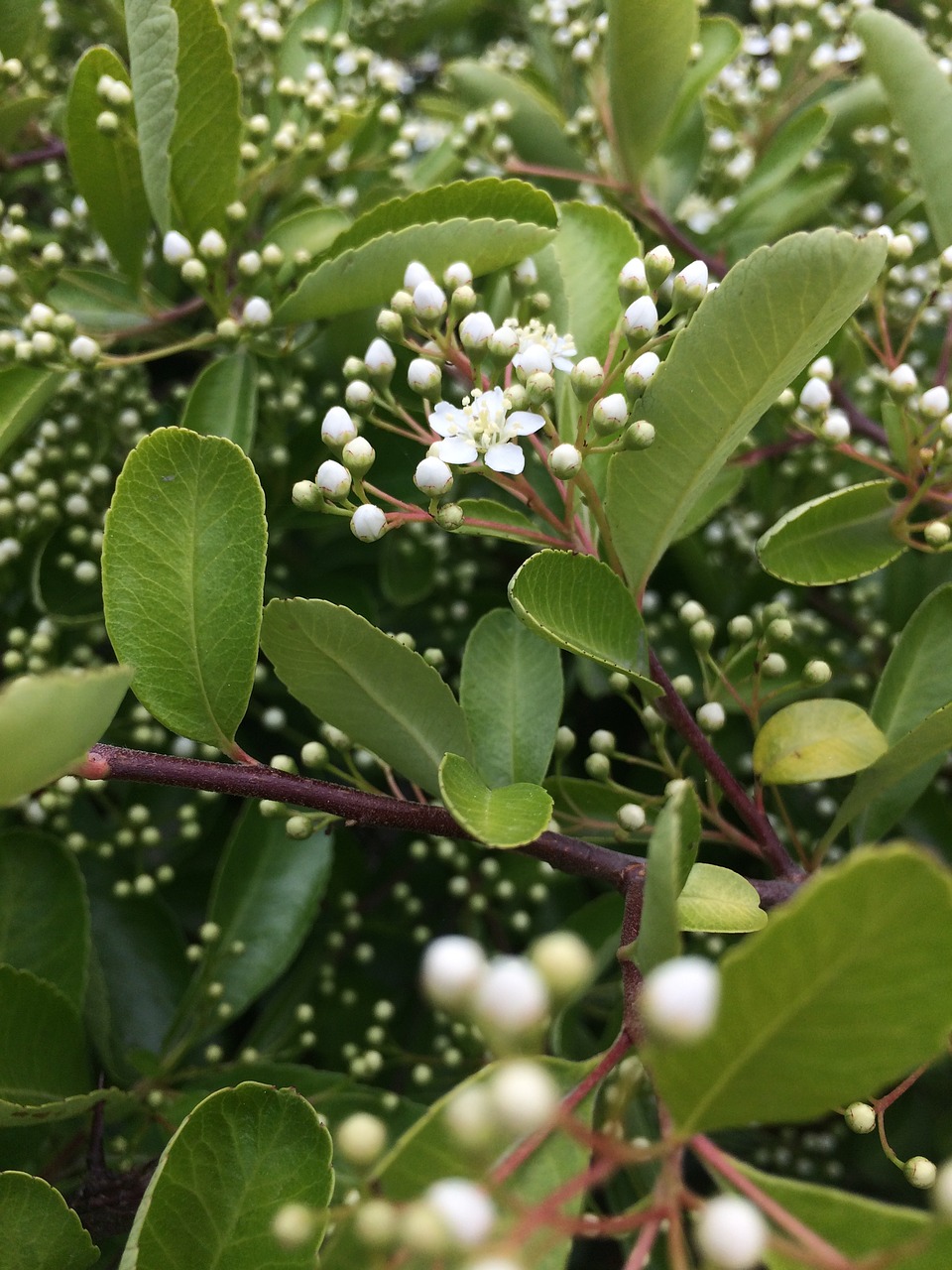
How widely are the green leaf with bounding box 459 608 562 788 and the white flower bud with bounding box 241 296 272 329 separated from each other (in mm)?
565

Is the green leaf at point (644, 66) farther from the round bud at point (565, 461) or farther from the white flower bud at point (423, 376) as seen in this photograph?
the round bud at point (565, 461)

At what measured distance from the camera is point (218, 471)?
3.38ft

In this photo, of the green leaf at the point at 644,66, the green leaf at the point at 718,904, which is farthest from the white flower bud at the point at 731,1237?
the green leaf at the point at 644,66

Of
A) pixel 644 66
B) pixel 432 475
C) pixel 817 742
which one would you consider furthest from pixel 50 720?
pixel 644 66

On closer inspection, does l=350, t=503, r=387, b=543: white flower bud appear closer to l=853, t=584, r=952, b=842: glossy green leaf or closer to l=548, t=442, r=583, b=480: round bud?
l=548, t=442, r=583, b=480: round bud

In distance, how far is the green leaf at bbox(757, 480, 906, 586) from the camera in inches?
46.8

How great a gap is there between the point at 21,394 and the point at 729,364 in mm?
989

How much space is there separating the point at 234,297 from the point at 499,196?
49 centimetres

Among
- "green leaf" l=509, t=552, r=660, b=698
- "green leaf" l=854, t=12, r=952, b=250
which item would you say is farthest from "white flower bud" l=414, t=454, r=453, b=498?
"green leaf" l=854, t=12, r=952, b=250

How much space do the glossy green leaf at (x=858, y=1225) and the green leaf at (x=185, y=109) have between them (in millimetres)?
1289

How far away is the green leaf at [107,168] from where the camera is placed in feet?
4.57

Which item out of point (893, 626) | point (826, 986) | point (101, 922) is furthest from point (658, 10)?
point (101, 922)

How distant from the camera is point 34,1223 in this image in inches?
39.4

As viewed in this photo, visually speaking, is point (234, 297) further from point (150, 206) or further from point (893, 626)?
point (893, 626)
